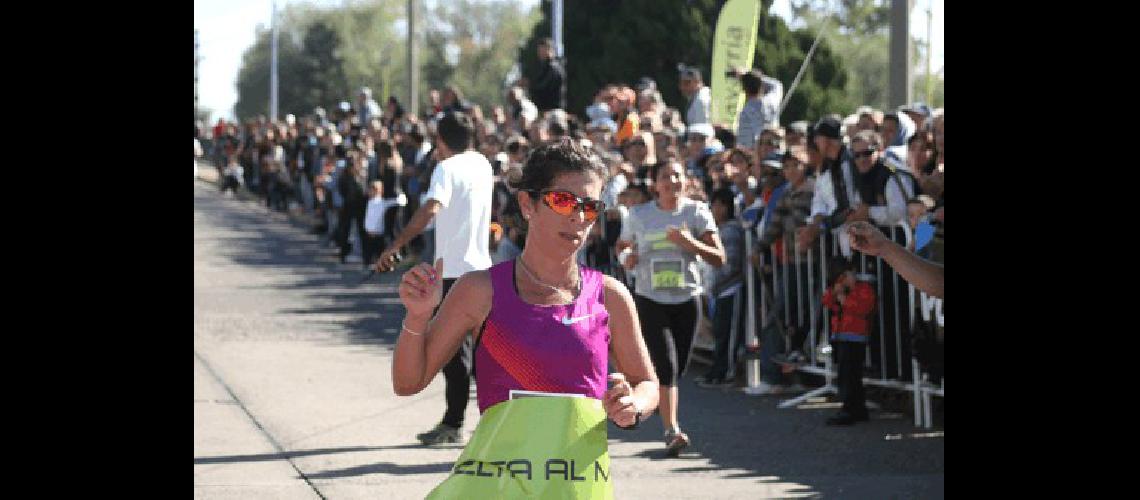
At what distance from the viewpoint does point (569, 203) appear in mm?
5465

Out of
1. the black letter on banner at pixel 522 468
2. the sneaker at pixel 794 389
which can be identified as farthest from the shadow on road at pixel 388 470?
the black letter on banner at pixel 522 468

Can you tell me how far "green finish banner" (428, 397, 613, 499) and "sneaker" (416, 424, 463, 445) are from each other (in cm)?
557

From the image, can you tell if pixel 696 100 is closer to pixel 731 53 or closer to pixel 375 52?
pixel 731 53

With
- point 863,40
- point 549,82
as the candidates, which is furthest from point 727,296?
point 863,40

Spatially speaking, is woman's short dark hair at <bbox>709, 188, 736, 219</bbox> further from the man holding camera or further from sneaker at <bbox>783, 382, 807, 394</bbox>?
the man holding camera

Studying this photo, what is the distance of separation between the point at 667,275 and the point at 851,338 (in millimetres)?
1304

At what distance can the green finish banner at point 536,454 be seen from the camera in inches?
203

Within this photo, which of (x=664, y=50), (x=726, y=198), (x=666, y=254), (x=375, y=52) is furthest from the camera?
(x=375, y=52)

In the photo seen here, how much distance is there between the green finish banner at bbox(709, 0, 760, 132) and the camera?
17.7 m

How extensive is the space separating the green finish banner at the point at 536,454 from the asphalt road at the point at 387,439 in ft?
13.2

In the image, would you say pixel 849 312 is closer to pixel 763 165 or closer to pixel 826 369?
pixel 826 369

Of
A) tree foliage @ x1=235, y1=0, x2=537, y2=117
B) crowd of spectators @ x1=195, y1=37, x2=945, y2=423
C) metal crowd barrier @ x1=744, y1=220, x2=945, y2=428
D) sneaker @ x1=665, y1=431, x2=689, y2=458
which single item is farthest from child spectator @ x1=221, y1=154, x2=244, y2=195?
tree foliage @ x1=235, y1=0, x2=537, y2=117
